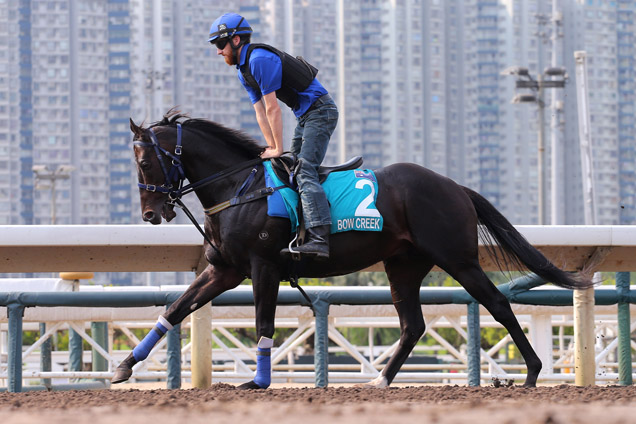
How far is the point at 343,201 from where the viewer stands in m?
6.73

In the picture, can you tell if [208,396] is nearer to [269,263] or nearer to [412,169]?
[269,263]

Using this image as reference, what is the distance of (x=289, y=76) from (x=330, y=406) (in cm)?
286

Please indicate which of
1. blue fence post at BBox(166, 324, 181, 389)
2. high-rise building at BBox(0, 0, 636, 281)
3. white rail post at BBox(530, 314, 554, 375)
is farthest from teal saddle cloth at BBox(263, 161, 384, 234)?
high-rise building at BBox(0, 0, 636, 281)

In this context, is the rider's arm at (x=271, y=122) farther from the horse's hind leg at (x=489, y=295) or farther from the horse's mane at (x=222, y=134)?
the horse's hind leg at (x=489, y=295)

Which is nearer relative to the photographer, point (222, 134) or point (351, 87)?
point (222, 134)

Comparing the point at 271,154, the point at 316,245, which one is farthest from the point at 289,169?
the point at 316,245

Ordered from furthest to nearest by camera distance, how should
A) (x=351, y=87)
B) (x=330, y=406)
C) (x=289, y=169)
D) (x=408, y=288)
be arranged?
(x=351, y=87)
(x=408, y=288)
(x=289, y=169)
(x=330, y=406)

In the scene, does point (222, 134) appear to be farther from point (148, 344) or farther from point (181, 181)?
point (148, 344)

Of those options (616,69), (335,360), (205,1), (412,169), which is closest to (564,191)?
(616,69)

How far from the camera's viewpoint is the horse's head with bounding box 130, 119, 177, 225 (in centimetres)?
674

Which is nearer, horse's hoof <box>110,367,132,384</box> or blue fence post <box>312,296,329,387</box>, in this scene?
horse's hoof <box>110,367,132,384</box>

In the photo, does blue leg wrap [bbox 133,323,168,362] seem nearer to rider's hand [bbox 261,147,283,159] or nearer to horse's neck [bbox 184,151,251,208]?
horse's neck [bbox 184,151,251,208]

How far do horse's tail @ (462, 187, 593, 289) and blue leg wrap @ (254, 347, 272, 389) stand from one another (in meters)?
1.77

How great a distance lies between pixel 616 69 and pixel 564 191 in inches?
522
